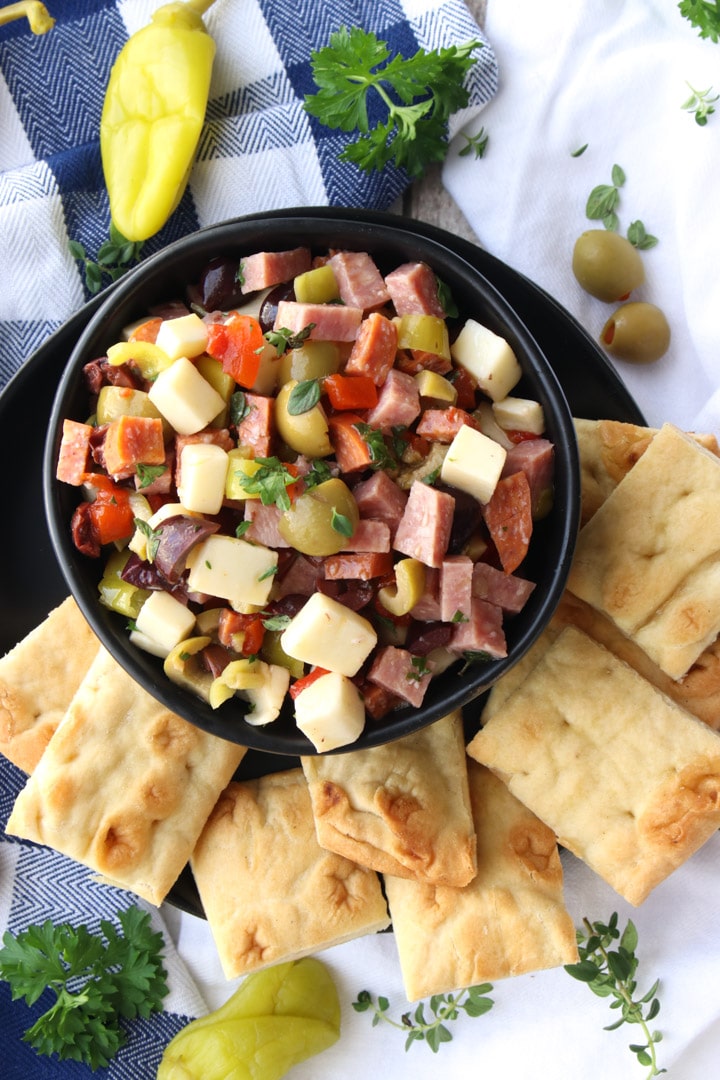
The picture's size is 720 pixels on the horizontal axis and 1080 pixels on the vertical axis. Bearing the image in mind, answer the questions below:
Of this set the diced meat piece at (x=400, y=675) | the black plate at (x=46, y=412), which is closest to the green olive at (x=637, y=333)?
the black plate at (x=46, y=412)

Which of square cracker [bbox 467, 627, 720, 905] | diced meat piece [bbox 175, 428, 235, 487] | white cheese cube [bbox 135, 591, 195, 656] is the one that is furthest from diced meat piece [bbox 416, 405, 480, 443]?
square cracker [bbox 467, 627, 720, 905]

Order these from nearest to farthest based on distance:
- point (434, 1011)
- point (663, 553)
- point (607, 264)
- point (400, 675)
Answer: point (400, 675), point (663, 553), point (607, 264), point (434, 1011)

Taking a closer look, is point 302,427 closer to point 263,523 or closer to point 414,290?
point 263,523

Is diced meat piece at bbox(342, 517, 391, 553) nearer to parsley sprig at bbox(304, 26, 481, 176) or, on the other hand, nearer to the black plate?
the black plate

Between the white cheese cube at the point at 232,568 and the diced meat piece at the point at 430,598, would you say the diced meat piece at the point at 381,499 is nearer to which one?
the diced meat piece at the point at 430,598

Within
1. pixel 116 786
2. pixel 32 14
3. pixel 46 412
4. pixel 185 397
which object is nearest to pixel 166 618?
pixel 185 397

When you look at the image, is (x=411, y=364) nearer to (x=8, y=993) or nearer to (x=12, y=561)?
(x=12, y=561)
